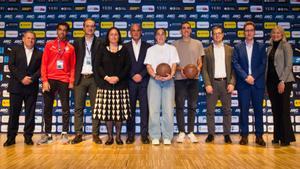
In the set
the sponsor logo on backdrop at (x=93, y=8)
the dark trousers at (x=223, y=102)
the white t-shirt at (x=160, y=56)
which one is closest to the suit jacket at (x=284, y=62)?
the dark trousers at (x=223, y=102)

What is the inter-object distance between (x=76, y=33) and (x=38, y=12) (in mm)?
891

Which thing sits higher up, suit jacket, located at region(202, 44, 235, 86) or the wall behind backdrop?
the wall behind backdrop

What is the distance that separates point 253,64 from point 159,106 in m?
1.53

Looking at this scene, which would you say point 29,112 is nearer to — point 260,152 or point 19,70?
point 19,70

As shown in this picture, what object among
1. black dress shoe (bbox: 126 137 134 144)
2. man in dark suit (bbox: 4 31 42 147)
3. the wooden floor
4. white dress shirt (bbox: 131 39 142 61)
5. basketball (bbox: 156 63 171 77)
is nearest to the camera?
the wooden floor

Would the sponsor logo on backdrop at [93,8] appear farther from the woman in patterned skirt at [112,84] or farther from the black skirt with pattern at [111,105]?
the black skirt with pattern at [111,105]

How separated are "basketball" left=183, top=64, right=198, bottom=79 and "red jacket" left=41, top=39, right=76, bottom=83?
67.3 inches

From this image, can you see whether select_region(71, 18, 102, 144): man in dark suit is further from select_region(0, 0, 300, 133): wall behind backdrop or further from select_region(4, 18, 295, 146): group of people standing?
select_region(0, 0, 300, 133): wall behind backdrop

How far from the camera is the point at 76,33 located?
7.17 m

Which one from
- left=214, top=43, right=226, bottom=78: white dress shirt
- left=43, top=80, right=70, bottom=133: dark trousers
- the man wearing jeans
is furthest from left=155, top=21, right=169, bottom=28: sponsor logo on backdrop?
left=43, top=80, right=70, bottom=133: dark trousers

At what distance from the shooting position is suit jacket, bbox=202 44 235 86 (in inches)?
207

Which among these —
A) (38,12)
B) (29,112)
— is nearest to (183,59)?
(29,112)

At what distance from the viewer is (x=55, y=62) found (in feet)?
16.8

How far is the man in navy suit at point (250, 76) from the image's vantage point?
504 centimetres
